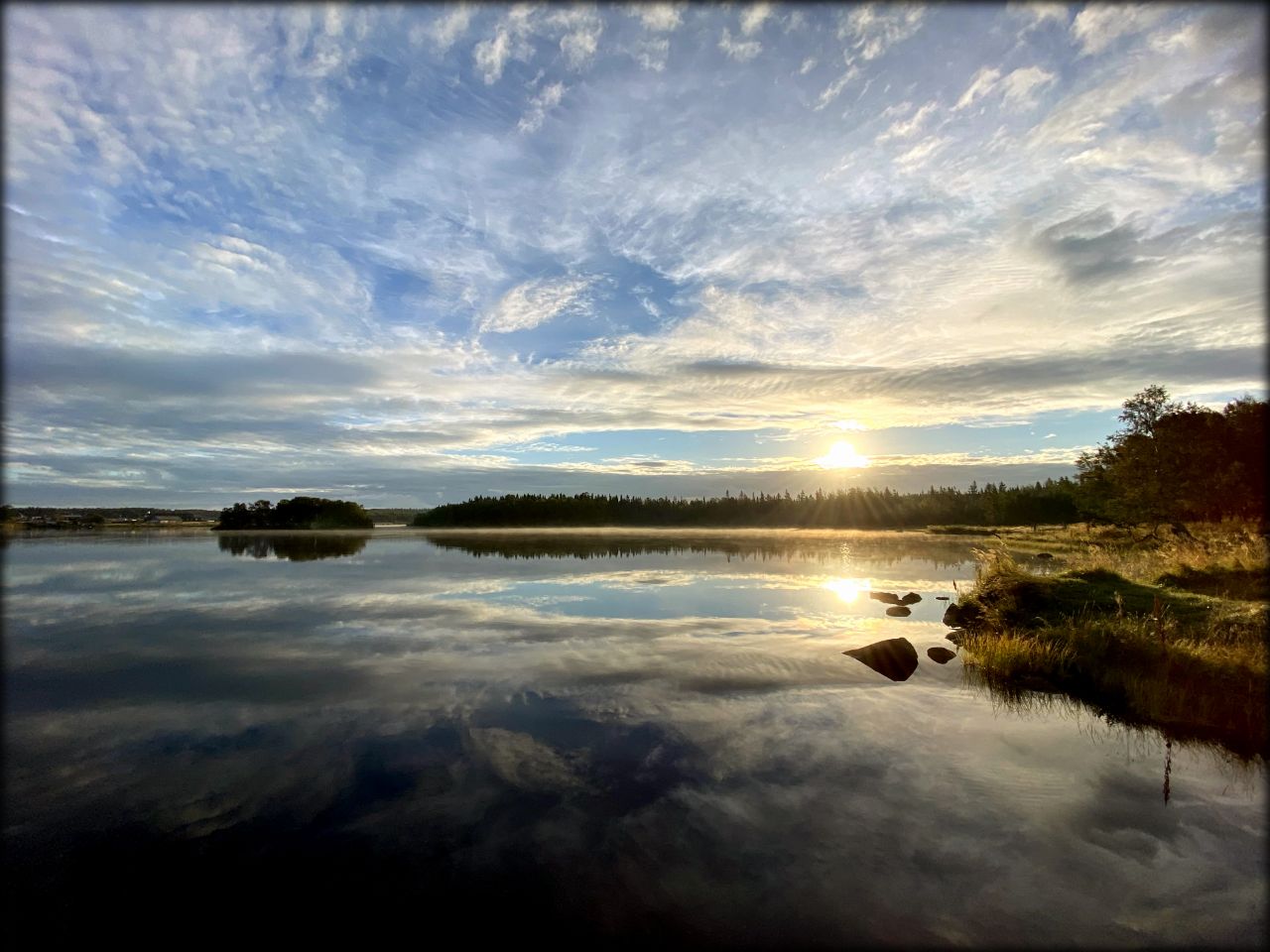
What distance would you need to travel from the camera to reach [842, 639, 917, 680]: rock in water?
15.0 m

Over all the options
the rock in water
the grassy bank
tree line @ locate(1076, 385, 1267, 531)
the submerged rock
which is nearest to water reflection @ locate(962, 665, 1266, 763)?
the grassy bank

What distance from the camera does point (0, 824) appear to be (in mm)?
7574

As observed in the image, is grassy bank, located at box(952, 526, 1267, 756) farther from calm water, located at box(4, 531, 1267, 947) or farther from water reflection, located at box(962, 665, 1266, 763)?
calm water, located at box(4, 531, 1267, 947)

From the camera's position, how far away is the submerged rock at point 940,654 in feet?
53.5

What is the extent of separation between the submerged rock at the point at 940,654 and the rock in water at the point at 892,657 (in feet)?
2.59

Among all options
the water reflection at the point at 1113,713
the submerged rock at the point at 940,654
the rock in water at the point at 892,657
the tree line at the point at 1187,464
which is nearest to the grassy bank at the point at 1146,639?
the water reflection at the point at 1113,713

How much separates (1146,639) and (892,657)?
5.44 m

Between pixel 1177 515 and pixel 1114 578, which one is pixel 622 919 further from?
pixel 1177 515

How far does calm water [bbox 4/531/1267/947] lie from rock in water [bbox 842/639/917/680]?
0.34 meters

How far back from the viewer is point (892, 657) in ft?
50.6

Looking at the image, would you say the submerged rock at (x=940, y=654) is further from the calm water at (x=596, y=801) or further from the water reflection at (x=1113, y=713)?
the water reflection at (x=1113, y=713)

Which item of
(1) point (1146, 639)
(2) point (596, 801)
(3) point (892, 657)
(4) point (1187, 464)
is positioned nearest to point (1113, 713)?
(1) point (1146, 639)

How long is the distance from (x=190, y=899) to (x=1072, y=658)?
16978 millimetres

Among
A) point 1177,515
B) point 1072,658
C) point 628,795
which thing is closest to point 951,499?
point 1177,515
